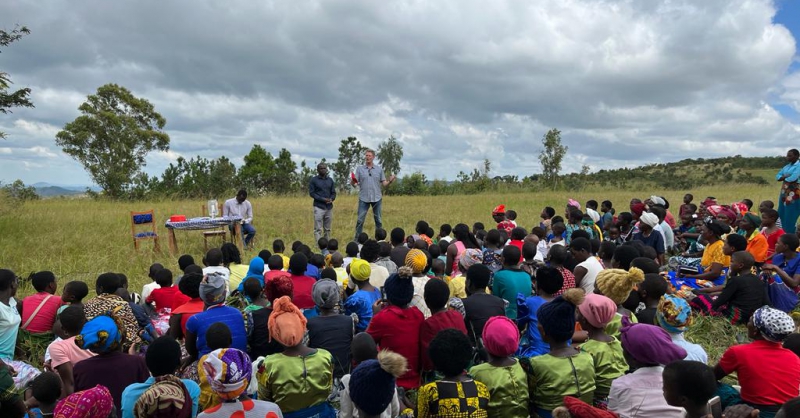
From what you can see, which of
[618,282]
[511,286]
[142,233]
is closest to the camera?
[618,282]

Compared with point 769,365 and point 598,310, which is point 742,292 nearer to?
point 769,365

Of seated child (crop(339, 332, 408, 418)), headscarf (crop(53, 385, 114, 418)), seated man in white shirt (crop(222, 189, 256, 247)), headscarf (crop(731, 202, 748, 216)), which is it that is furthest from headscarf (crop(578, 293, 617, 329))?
seated man in white shirt (crop(222, 189, 256, 247))

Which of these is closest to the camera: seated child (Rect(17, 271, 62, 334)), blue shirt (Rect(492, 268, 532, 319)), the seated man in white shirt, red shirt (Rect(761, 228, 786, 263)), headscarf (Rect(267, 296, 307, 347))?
headscarf (Rect(267, 296, 307, 347))

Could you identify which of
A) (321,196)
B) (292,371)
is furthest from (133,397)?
(321,196)

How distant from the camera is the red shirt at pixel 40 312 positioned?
4305mm

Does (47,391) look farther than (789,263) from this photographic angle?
No

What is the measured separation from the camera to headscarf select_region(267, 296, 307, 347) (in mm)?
3020

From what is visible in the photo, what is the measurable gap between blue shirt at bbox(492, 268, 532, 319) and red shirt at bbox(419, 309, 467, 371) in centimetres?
126

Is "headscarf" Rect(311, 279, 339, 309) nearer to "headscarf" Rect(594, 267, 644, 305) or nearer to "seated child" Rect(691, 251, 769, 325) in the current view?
"headscarf" Rect(594, 267, 644, 305)

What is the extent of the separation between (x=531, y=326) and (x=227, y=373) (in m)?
2.70

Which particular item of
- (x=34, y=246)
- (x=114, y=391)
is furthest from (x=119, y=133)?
(x=114, y=391)

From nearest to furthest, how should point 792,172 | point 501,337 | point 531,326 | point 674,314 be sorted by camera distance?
point 501,337 < point 674,314 < point 531,326 < point 792,172

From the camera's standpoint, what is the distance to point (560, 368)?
307 cm

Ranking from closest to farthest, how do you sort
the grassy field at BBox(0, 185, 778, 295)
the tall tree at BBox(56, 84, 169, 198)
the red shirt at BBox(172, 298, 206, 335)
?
the red shirt at BBox(172, 298, 206, 335) < the grassy field at BBox(0, 185, 778, 295) < the tall tree at BBox(56, 84, 169, 198)
